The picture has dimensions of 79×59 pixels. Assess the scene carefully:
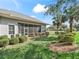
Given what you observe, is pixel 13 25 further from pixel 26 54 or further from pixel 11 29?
pixel 26 54

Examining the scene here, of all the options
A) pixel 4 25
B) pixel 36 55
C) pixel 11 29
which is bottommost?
pixel 36 55

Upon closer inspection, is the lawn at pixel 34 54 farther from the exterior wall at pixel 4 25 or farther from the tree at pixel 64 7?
the exterior wall at pixel 4 25

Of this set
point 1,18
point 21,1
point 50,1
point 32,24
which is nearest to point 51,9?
point 50,1

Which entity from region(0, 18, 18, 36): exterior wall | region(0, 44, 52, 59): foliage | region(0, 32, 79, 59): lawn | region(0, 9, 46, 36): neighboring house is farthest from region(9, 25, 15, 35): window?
region(0, 44, 52, 59): foliage

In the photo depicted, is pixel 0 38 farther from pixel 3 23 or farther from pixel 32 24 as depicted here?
pixel 32 24

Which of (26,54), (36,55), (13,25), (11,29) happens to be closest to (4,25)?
(11,29)

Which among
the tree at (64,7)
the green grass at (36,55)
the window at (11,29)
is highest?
the tree at (64,7)

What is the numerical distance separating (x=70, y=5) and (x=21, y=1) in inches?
220

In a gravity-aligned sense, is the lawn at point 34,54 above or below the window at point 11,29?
below

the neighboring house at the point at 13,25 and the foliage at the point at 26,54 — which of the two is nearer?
the foliage at the point at 26,54

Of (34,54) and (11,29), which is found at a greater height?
(11,29)

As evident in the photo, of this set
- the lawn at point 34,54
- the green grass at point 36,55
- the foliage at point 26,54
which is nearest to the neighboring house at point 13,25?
the lawn at point 34,54

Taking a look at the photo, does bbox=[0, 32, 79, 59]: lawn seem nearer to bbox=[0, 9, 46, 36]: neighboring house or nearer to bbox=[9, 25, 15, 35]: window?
bbox=[0, 9, 46, 36]: neighboring house

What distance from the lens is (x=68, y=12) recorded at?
1459 centimetres
